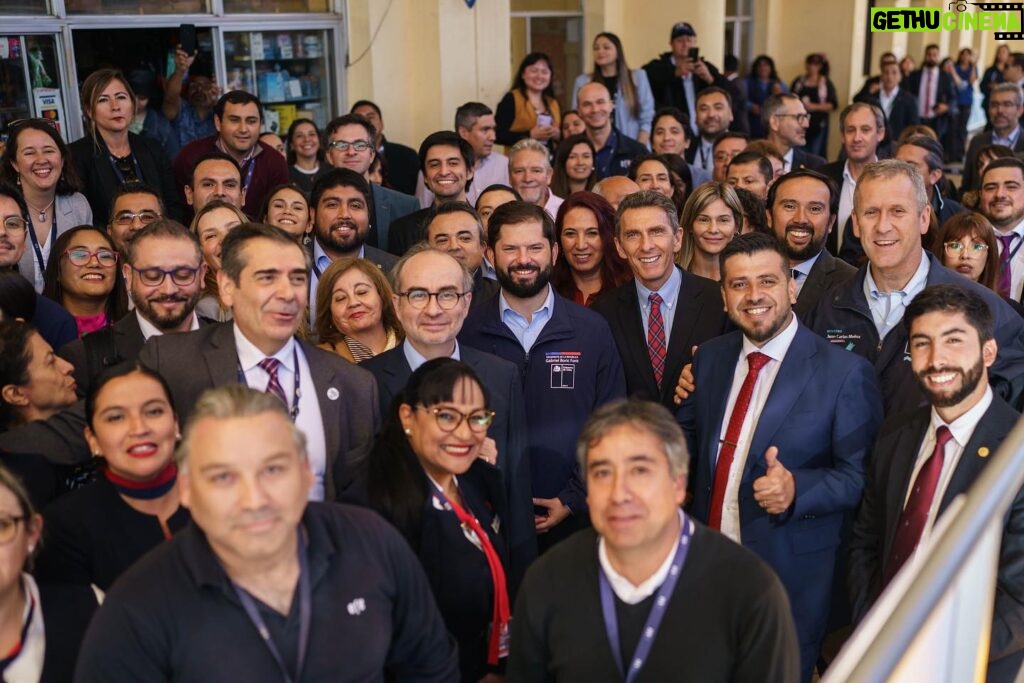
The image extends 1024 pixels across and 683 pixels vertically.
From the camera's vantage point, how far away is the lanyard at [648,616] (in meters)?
2.31

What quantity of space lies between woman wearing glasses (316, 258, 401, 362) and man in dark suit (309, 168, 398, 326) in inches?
26.6

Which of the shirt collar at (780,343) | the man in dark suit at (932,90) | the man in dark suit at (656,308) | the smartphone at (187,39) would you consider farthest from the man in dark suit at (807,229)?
the man in dark suit at (932,90)

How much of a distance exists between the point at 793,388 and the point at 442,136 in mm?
3258

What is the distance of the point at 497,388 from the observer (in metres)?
3.59

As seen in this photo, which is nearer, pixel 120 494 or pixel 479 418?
pixel 120 494

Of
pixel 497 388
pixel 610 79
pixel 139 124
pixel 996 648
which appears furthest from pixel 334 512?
pixel 610 79

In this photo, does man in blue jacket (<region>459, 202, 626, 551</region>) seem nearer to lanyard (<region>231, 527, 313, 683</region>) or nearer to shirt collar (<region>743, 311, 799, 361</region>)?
shirt collar (<region>743, 311, 799, 361</region>)

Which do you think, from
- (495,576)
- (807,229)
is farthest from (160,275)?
(807,229)

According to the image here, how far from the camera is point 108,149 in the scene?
6.00 metres

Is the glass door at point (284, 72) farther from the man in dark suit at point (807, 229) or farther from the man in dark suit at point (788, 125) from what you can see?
the man in dark suit at point (807, 229)

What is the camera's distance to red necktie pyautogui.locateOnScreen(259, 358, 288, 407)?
322 cm

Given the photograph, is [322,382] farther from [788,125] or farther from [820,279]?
[788,125]

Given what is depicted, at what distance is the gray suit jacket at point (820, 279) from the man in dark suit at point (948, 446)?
1225 millimetres

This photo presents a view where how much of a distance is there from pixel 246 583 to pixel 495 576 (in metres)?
0.95
